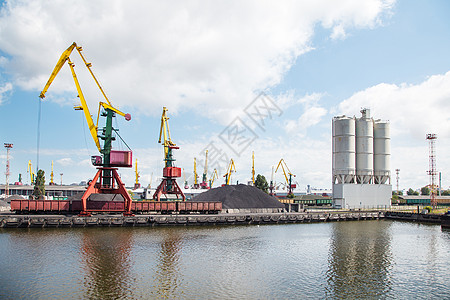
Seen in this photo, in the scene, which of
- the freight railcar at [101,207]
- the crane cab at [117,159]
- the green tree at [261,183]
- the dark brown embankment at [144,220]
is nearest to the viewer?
the dark brown embankment at [144,220]

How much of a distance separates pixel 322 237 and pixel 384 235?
942 cm

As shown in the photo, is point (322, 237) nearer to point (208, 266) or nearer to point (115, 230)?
point (208, 266)

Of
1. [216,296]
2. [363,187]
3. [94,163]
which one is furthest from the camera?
[363,187]

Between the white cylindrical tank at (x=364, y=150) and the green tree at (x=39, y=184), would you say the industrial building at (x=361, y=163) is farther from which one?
the green tree at (x=39, y=184)

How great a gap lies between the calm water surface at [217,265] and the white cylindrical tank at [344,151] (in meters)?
38.0

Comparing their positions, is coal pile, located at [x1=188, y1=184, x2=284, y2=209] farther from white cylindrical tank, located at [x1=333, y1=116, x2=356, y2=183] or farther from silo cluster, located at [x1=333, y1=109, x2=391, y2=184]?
silo cluster, located at [x1=333, y1=109, x2=391, y2=184]

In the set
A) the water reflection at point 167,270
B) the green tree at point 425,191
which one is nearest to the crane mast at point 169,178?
the water reflection at point 167,270

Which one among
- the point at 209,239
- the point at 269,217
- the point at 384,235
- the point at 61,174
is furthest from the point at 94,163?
the point at 61,174

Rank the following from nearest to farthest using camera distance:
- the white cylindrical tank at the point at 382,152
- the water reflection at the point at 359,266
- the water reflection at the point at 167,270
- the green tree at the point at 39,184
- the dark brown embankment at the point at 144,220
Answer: the water reflection at the point at 167,270
the water reflection at the point at 359,266
the dark brown embankment at the point at 144,220
the white cylindrical tank at the point at 382,152
the green tree at the point at 39,184

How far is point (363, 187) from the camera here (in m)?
79.4

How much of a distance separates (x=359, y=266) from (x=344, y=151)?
5614 centimetres

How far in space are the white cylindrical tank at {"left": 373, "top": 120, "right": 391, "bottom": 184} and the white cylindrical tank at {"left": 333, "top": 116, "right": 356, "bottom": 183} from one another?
7.68m

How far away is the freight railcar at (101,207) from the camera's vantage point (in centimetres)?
4953

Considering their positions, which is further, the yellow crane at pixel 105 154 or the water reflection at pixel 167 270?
the yellow crane at pixel 105 154
